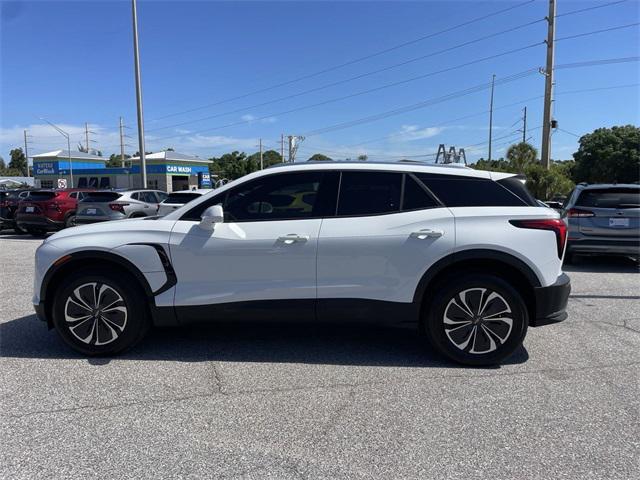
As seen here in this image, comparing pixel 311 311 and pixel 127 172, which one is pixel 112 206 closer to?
pixel 311 311

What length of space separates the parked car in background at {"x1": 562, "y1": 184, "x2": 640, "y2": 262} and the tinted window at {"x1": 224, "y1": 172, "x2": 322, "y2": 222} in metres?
6.44

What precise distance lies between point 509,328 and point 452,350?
510mm

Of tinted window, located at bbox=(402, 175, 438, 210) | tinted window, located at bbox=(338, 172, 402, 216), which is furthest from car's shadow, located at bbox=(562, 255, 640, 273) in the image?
tinted window, located at bbox=(338, 172, 402, 216)

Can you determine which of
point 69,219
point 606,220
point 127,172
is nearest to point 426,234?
point 606,220

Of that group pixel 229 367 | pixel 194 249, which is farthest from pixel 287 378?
pixel 194 249

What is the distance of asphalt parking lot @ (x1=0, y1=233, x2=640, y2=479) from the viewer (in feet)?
9.18

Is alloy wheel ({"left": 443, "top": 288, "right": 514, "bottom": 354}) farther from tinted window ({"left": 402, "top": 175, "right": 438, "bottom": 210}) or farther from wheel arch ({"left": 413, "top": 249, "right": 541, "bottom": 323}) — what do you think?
tinted window ({"left": 402, "top": 175, "right": 438, "bottom": 210})

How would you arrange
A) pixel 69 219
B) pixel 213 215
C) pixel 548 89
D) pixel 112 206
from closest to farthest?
pixel 213 215, pixel 112 206, pixel 69 219, pixel 548 89

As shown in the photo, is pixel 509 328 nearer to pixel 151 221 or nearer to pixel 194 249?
pixel 194 249

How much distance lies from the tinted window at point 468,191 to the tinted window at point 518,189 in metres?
0.03

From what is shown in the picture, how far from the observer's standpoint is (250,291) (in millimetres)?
4172

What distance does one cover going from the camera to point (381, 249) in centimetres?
407

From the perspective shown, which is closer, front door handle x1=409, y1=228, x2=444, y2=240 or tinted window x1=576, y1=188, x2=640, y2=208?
front door handle x1=409, y1=228, x2=444, y2=240

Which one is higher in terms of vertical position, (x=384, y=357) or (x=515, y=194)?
(x=515, y=194)
